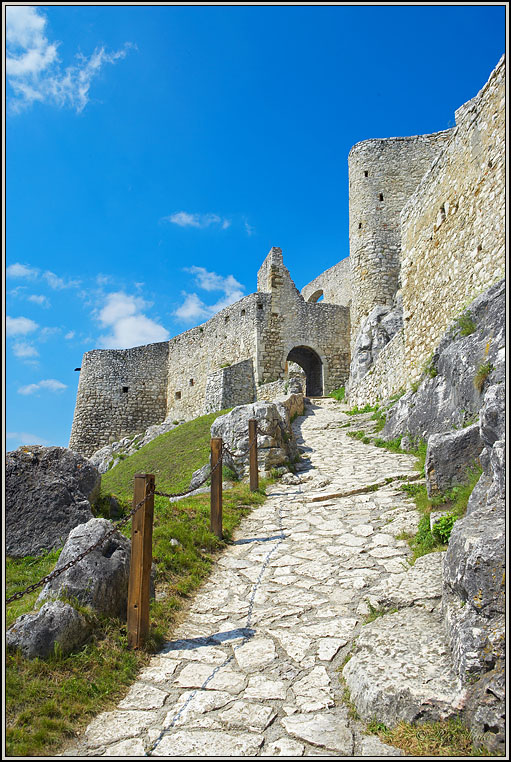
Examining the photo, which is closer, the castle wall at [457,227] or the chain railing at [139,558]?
the chain railing at [139,558]

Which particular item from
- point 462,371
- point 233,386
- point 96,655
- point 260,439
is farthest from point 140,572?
point 233,386

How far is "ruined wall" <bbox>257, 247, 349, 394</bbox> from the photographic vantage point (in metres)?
22.7

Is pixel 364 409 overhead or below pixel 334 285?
below

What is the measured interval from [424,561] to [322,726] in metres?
2.02

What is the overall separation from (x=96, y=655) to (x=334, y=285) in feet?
107

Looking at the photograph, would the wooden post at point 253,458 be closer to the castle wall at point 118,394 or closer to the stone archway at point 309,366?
the stone archway at point 309,366

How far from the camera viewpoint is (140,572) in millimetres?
3869

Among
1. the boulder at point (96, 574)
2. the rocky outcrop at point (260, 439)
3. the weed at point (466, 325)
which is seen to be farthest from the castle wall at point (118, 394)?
the boulder at point (96, 574)

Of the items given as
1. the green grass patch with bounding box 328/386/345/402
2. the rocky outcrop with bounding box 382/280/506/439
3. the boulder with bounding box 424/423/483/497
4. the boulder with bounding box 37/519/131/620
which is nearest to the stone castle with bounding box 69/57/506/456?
the green grass patch with bounding box 328/386/345/402

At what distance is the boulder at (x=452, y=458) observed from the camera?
5.45 meters

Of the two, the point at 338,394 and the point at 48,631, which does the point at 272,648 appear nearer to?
the point at 48,631

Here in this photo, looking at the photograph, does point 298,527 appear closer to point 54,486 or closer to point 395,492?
point 395,492

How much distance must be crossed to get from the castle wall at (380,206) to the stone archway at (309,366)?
17.3ft

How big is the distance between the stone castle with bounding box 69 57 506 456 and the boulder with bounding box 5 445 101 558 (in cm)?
787
